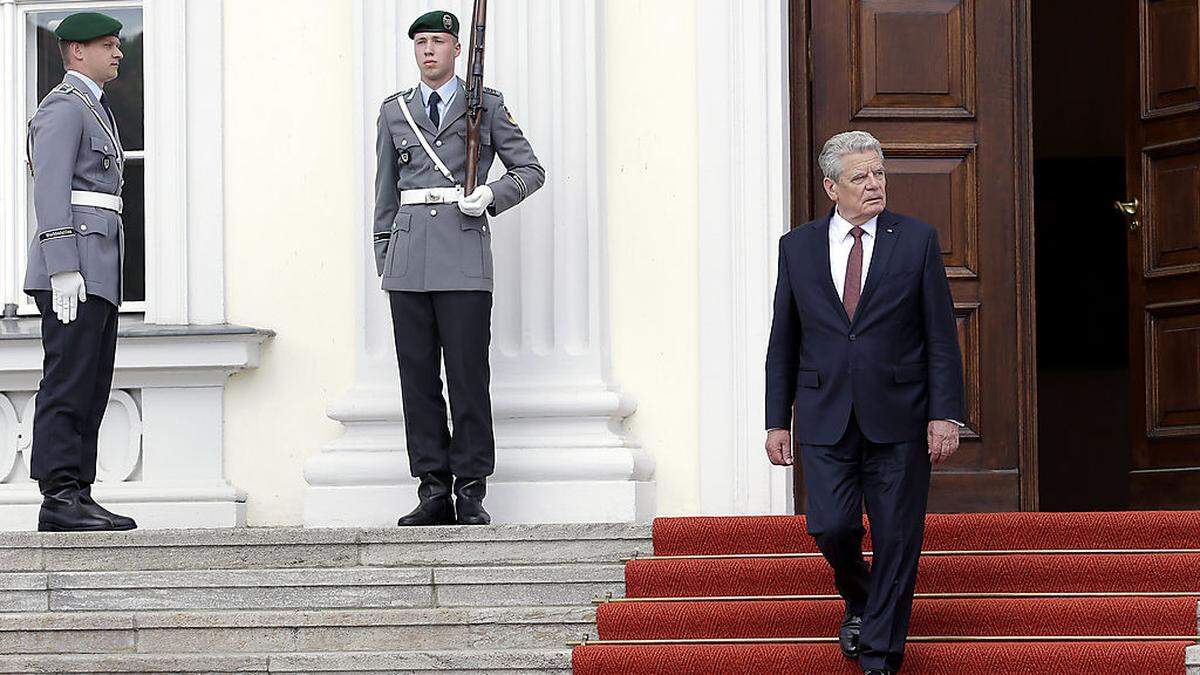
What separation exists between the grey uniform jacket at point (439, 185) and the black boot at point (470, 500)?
66 centimetres

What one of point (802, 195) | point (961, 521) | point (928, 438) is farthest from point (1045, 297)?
point (928, 438)

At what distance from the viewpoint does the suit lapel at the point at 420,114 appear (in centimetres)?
752

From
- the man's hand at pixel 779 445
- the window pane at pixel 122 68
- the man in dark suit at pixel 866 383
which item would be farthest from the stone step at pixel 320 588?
the window pane at pixel 122 68

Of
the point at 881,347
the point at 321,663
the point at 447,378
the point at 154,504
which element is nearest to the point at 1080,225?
the point at 447,378

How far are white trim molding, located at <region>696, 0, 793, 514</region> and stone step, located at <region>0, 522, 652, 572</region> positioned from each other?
1.04 metres

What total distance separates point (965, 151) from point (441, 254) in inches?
88.3

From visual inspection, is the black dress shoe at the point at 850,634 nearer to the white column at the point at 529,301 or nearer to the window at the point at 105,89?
the white column at the point at 529,301

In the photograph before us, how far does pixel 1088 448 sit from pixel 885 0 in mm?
3680

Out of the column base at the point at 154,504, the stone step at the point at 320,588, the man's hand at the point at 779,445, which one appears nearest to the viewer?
A: the man's hand at the point at 779,445

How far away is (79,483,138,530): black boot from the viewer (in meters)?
7.29

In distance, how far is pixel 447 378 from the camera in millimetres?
7363

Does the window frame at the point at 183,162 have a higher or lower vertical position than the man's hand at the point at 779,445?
higher

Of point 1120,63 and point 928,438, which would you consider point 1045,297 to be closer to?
point 1120,63

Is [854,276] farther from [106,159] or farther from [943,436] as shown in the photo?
[106,159]
